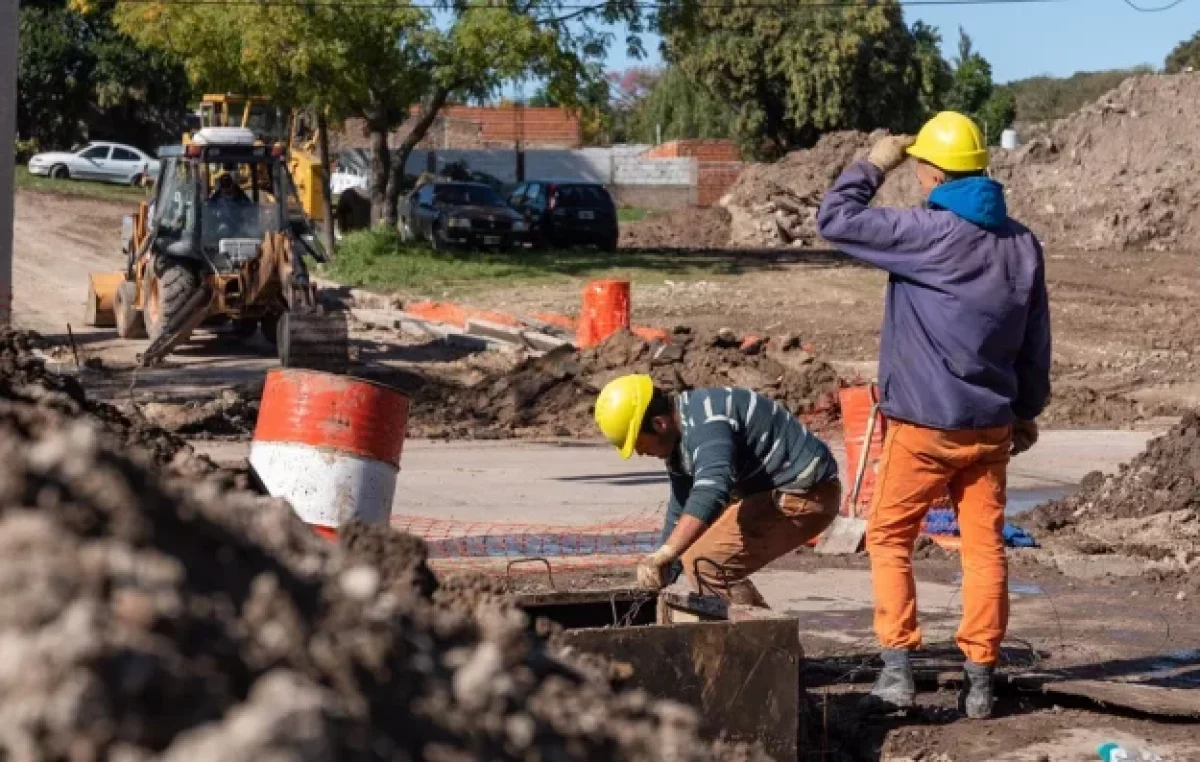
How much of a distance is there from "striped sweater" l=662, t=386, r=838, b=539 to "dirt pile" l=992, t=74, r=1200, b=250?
31203 mm

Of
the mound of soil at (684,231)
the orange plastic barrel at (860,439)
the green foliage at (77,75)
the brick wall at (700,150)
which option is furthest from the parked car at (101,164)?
the orange plastic barrel at (860,439)

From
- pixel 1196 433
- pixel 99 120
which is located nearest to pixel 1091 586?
pixel 1196 433

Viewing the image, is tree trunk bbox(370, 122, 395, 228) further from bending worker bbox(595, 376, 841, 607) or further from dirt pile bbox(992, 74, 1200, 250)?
bending worker bbox(595, 376, 841, 607)

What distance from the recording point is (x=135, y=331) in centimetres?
2278

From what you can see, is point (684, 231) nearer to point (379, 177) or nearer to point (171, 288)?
point (379, 177)

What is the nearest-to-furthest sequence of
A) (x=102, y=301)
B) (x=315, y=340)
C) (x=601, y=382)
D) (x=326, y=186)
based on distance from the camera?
(x=601, y=382) → (x=315, y=340) → (x=102, y=301) → (x=326, y=186)

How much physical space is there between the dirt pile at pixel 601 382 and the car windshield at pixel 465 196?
18.3 meters

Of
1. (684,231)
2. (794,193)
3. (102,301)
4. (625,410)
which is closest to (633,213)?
(684,231)

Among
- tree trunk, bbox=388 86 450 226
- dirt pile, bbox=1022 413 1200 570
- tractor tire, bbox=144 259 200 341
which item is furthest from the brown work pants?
tree trunk, bbox=388 86 450 226

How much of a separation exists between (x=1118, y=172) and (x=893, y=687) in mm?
35618

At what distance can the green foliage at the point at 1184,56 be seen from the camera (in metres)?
83.4

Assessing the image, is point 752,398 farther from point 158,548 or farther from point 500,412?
point 500,412

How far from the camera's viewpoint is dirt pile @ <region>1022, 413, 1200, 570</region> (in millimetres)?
10500

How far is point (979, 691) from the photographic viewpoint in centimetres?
674
